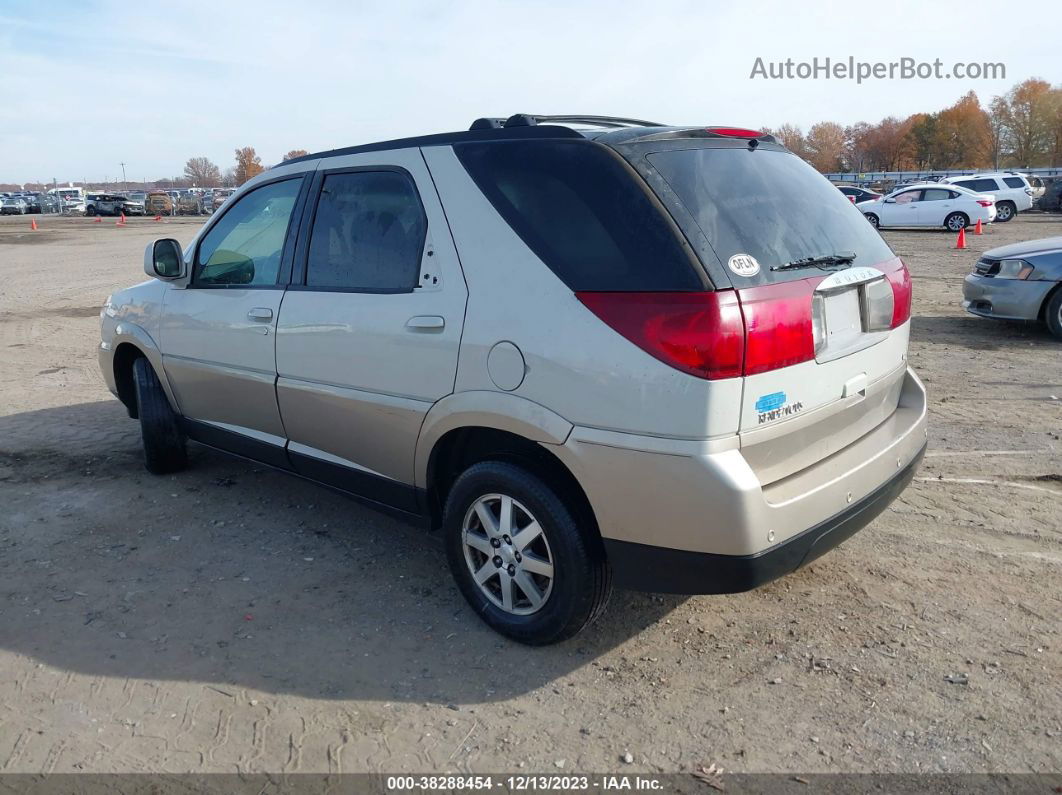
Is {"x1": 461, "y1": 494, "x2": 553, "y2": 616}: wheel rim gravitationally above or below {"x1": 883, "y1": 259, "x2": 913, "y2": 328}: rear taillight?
below

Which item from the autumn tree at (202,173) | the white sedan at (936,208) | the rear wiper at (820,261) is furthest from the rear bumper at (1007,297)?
the autumn tree at (202,173)

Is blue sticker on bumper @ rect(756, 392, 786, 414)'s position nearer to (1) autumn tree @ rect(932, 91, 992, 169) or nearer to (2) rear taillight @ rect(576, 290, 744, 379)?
(2) rear taillight @ rect(576, 290, 744, 379)

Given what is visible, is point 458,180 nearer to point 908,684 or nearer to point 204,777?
point 204,777

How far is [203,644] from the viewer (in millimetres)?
3504

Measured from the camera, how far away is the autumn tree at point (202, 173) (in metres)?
152

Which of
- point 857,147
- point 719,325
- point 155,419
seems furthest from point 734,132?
point 857,147

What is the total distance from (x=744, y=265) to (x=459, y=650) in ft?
6.07

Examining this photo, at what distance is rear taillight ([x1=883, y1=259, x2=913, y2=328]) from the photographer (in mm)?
3523

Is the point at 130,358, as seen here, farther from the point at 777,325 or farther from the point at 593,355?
the point at 777,325

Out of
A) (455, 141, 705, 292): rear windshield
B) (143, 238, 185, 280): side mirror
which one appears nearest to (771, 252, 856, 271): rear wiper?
(455, 141, 705, 292): rear windshield

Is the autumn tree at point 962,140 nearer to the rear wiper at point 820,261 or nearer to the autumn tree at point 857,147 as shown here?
the autumn tree at point 857,147

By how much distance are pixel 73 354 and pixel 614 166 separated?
27.8ft

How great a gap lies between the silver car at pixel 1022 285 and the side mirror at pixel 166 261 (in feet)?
27.4

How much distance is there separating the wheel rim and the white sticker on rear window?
116 cm
